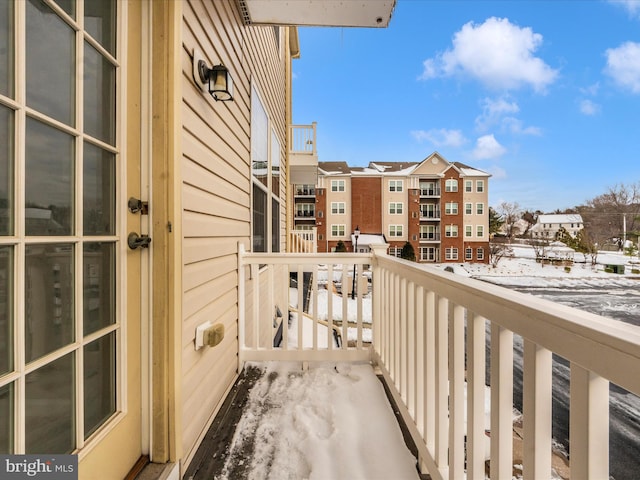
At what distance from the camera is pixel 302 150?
6.48 metres

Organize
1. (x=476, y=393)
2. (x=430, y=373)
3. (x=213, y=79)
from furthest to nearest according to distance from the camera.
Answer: (x=213, y=79) < (x=430, y=373) < (x=476, y=393)

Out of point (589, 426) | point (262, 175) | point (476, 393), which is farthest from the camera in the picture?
point (262, 175)

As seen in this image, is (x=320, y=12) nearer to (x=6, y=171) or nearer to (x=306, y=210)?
(x=6, y=171)

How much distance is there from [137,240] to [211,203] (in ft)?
2.00

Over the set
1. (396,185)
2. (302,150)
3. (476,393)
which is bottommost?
(476,393)

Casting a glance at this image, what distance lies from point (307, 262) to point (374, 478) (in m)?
1.42

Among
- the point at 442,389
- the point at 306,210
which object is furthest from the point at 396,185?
the point at 442,389

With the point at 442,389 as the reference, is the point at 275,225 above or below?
above

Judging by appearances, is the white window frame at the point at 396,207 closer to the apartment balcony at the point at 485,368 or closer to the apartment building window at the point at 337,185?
the apartment building window at the point at 337,185

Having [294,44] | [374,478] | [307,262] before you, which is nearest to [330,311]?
[307,262]

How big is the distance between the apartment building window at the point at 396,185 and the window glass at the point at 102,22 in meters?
21.2

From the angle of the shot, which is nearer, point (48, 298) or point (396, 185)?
point (48, 298)

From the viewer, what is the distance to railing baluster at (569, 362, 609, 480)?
0.55 meters

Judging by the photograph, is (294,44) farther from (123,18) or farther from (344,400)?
(344,400)
